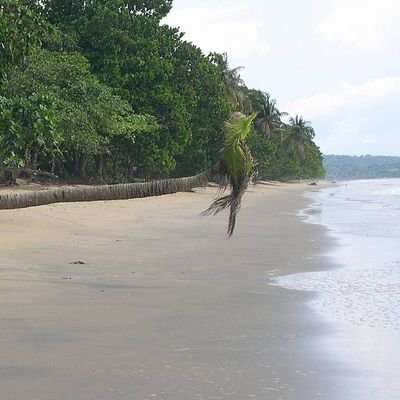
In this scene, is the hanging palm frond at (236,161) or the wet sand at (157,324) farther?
the hanging palm frond at (236,161)

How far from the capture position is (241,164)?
19.5 feet

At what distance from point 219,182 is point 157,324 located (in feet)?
5.42

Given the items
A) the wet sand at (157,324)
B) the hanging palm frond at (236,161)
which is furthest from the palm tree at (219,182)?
the wet sand at (157,324)

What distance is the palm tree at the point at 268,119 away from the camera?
7975 centimetres

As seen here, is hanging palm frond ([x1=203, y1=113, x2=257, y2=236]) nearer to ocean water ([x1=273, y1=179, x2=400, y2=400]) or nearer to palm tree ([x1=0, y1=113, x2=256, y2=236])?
palm tree ([x1=0, y1=113, x2=256, y2=236])

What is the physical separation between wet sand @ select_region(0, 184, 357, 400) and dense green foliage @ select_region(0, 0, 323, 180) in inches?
75.1

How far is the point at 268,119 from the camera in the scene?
264 ft

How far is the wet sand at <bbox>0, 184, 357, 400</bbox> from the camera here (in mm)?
4895

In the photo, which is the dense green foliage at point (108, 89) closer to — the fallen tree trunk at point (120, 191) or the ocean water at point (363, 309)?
the fallen tree trunk at point (120, 191)

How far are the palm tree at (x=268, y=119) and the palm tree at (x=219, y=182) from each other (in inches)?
2878

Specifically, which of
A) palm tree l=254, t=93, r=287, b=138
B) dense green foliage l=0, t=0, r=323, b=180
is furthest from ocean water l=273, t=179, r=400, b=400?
palm tree l=254, t=93, r=287, b=138

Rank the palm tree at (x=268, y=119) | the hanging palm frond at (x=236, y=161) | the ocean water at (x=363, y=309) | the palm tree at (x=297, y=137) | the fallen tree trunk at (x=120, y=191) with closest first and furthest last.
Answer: the ocean water at (x=363, y=309)
the hanging palm frond at (x=236, y=161)
the fallen tree trunk at (x=120, y=191)
the palm tree at (x=268, y=119)
the palm tree at (x=297, y=137)

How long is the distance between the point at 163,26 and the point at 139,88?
701 centimetres

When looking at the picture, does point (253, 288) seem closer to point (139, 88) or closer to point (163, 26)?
point (139, 88)
